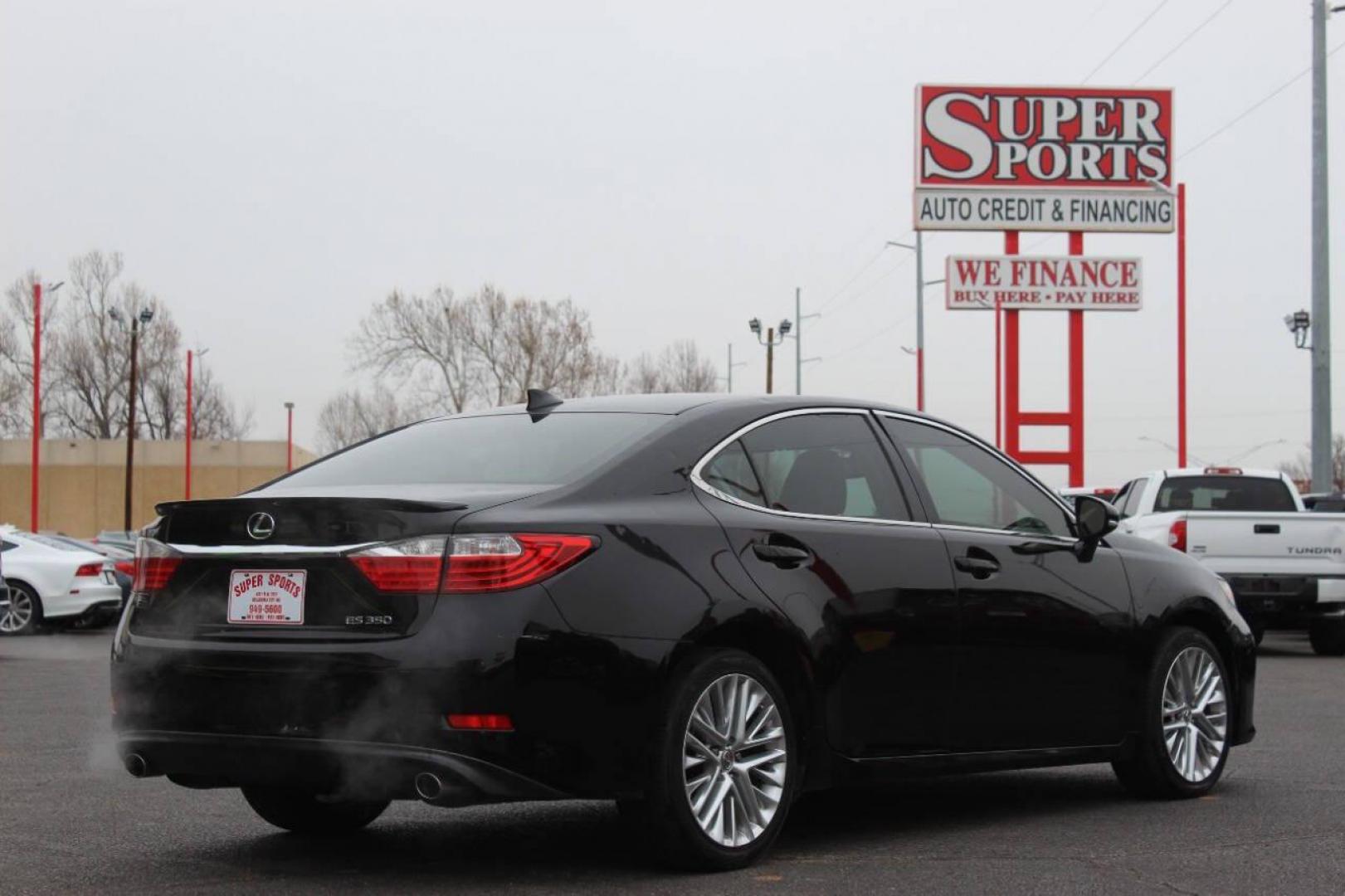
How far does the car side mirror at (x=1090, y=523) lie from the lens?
7812mm

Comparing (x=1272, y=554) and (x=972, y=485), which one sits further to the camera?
(x=1272, y=554)

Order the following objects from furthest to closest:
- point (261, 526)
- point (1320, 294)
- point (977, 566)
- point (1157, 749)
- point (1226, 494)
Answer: point (1320, 294) → point (1226, 494) → point (1157, 749) → point (977, 566) → point (261, 526)

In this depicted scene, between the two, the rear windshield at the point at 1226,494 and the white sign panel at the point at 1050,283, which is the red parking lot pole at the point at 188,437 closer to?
the white sign panel at the point at 1050,283

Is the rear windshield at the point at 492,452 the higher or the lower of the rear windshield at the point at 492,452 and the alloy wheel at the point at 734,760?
the higher

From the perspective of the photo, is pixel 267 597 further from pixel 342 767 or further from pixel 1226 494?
pixel 1226 494

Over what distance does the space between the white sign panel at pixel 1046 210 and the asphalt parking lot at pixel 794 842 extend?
2960 cm

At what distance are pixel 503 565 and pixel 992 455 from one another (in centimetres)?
279

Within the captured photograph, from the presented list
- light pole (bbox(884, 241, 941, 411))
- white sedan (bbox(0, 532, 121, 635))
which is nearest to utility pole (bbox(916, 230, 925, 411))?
light pole (bbox(884, 241, 941, 411))

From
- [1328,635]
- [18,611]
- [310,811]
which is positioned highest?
[310,811]

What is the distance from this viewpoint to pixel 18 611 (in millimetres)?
24094

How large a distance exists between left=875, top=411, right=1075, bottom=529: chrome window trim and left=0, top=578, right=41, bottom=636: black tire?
18545 millimetres

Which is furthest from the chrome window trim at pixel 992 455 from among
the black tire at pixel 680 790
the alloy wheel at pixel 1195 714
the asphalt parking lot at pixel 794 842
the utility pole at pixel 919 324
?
the utility pole at pixel 919 324

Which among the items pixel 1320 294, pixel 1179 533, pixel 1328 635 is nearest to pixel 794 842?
pixel 1179 533

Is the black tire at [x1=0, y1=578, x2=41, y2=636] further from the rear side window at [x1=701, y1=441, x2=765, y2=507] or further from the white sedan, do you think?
the rear side window at [x1=701, y1=441, x2=765, y2=507]
